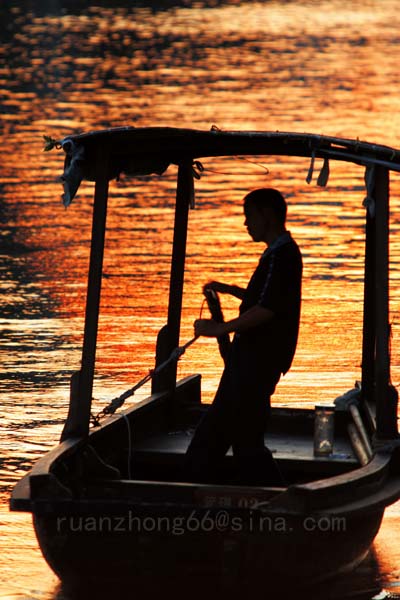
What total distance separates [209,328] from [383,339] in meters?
1.06

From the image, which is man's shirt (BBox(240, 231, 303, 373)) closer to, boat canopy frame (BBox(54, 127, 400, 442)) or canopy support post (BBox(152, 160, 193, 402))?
boat canopy frame (BBox(54, 127, 400, 442))

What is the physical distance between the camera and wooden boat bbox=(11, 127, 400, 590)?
837cm

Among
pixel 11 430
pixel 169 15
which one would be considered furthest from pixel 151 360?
pixel 169 15

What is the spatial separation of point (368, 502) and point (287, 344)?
1.07 meters

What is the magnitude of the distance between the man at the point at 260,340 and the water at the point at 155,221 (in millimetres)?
941

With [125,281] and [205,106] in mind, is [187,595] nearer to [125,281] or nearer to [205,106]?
[125,281]

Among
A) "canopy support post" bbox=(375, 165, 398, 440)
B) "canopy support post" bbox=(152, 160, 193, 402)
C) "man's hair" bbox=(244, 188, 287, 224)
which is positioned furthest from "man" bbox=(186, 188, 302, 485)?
"canopy support post" bbox=(152, 160, 193, 402)

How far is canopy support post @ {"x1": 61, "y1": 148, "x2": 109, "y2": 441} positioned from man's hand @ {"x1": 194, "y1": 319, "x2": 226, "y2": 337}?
2.05 ft

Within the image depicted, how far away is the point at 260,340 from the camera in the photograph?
365 inches

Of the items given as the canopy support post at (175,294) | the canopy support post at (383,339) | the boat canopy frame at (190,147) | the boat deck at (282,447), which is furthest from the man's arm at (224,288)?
the canopy support post at (175,294)

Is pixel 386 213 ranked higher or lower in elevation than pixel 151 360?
higher

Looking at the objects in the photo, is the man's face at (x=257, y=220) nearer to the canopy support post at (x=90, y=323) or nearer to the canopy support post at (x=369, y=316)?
the canopy support post at (x=90, y=323)

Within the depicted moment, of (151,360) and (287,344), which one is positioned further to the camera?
(151,360)

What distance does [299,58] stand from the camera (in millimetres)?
50031
